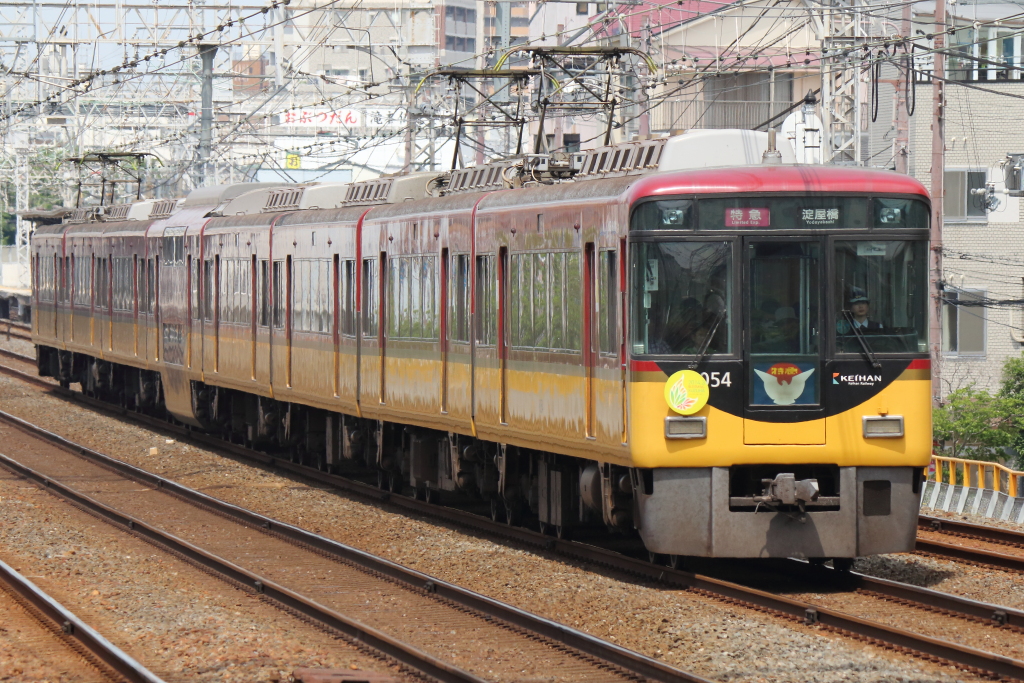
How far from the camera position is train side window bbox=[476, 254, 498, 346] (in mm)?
13602

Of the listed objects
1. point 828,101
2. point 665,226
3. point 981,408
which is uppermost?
point 828,101

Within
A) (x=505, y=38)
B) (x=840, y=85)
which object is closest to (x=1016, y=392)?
(x=840, y=85)

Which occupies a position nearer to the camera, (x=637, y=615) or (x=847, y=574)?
(x=637, y=615)

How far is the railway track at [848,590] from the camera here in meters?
8.70

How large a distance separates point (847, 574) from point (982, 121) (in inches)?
1062

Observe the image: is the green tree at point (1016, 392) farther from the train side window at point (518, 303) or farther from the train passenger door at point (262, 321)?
the train side window at point (518, 303)

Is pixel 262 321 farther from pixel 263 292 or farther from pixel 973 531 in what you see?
pixel 973 531

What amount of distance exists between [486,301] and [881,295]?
379 cm

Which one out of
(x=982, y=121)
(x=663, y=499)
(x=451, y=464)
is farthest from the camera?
(x=982, y=121)

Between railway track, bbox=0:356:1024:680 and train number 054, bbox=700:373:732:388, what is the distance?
1.26 metres

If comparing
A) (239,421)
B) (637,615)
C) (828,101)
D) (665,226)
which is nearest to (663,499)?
(637,615)

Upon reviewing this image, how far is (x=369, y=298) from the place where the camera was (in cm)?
1678

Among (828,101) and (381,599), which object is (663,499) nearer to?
(381,599)

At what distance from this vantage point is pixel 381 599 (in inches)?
438
